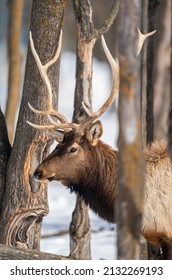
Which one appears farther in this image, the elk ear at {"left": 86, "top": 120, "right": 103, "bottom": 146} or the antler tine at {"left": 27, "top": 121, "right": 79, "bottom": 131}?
the elk ear at {"left": 86, "top": 120, "right": 103, "bottom": 146}

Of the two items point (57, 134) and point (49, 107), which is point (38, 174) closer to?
point (57, 134)

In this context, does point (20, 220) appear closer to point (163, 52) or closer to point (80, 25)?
point (80, 25)

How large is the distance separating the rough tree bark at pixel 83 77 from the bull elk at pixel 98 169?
1.27 ft

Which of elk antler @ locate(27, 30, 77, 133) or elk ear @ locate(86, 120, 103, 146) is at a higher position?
elk antler @ locate(27, 30, 77, 133)

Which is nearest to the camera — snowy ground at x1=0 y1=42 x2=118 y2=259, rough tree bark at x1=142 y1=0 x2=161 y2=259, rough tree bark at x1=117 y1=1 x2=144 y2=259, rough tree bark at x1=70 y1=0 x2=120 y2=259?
rough tree bark at x1=117 y1=1 x2=144 y2=259

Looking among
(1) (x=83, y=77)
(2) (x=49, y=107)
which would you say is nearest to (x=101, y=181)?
(2) (x=49, y=107)

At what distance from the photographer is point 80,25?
7.67 m

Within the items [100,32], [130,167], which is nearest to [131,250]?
[130,167]

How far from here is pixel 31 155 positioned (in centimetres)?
729

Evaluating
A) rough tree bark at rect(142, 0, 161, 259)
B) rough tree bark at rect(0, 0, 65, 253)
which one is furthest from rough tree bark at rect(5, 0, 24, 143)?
rough tree bark at rect(0, 0, 65, 253)

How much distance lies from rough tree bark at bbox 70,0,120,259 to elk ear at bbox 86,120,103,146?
0.36 meters

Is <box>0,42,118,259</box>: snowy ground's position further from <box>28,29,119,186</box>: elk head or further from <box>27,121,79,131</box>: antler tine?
<box>27,121,79,131</box>: antler tine

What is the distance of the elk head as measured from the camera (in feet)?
23.1
